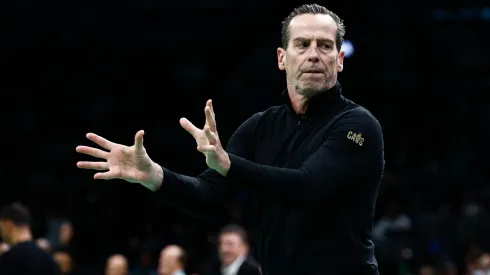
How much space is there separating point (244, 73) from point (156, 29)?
1.82 meters

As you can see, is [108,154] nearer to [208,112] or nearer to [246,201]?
[208,112]


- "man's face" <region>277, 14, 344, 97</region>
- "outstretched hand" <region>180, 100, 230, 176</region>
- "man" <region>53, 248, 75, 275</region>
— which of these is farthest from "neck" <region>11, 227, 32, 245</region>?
"outstretched hand" <region>180, 100, 230, 176</region>

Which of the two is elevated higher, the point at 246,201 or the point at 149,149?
the point at 149,149

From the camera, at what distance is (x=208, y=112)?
313cm

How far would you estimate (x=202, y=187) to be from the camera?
11.8 ft

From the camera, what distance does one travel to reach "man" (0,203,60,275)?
7.21 metres

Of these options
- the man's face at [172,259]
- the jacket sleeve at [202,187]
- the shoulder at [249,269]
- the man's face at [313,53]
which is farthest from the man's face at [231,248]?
the man's face at [313,53]

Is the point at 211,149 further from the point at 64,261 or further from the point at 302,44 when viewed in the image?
the point at 64,261

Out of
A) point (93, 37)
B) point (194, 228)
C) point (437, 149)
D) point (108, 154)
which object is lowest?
point (194, 228)

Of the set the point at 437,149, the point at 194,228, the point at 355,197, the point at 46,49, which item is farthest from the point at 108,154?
the point at 46,49

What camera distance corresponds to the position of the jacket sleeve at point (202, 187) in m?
3.46

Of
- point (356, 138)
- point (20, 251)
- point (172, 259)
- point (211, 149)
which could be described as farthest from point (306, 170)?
point (172, 259)

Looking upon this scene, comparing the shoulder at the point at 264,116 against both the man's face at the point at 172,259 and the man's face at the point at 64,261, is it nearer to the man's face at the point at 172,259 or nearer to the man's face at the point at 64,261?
the man's face at the point at 172,259

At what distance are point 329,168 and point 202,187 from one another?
0.59m
